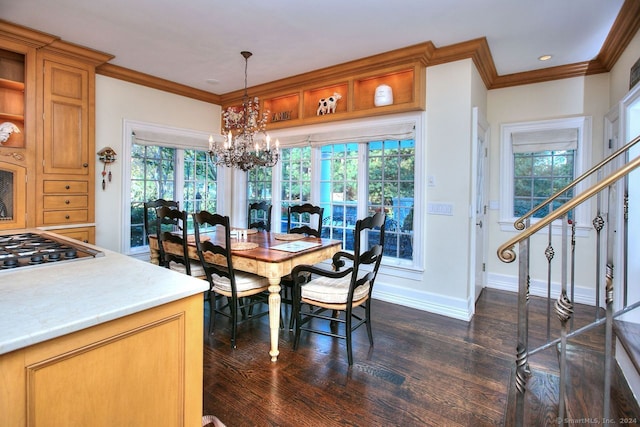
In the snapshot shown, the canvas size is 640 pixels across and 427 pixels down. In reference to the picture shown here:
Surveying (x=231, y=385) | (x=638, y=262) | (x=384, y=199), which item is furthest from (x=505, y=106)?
(x=231, y=385)

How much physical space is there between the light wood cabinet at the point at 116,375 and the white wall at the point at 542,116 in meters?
4.15

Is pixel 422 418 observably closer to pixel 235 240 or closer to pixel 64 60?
pixel 235 240

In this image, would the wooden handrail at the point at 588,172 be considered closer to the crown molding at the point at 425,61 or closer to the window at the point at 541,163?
the crown molding at the point at 425,61

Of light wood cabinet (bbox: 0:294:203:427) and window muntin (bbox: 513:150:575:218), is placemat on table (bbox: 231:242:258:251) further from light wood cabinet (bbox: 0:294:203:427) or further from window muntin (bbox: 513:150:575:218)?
window muntin (bbox: 513:150:575:218)

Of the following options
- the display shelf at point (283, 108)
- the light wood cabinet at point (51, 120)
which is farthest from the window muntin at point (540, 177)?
the light wood cabinet at point (51, 120)

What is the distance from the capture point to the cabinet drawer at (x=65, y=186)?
3.26 meters

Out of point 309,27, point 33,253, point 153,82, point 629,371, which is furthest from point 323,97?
point 629,371

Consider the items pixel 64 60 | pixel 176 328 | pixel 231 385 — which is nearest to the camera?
pixel 176 328

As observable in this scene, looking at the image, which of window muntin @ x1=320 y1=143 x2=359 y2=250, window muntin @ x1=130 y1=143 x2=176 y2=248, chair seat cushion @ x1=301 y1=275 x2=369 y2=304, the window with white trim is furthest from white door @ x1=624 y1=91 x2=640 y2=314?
window muntin @ x1=130 y1=143 x2=176 y2=248

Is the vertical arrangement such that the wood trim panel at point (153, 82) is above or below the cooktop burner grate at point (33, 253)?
above

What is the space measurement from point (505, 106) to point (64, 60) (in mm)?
5041

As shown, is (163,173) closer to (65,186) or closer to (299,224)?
(65,186)

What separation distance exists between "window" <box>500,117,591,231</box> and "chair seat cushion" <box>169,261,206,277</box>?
12.2 feet

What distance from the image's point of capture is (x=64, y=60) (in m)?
3.34
